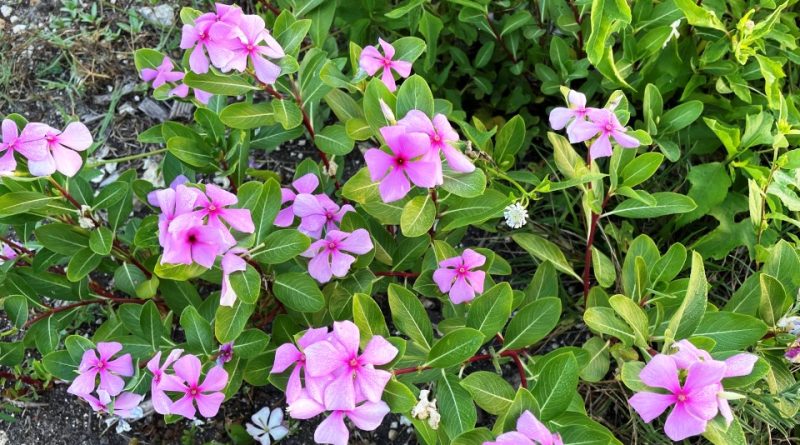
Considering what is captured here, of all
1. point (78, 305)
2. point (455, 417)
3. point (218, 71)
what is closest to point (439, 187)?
point (455, 417)

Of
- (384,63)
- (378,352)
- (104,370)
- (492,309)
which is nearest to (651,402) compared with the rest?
(492,309)

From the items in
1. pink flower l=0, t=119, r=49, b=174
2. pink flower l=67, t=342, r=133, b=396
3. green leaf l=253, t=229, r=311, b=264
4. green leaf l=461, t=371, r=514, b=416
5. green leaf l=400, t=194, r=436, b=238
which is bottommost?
pink flower l=67, t=342, r=133, b=396

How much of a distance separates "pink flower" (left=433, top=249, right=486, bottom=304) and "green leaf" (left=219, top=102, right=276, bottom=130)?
56 centimetres

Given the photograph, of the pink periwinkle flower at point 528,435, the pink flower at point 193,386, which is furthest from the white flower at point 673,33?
the pink flower at point 193,386

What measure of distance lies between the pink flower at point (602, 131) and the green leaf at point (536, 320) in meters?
0.35

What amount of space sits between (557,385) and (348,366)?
393mm

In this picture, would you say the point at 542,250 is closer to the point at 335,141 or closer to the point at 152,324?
the point at 335,141

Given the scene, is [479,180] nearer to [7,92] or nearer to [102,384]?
[102,384]

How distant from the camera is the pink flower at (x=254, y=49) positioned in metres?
1.46

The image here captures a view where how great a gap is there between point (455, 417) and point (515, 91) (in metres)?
1.29

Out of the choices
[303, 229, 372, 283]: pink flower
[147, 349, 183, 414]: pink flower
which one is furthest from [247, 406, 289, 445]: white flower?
[303, 229, 372, 283]: pink flower

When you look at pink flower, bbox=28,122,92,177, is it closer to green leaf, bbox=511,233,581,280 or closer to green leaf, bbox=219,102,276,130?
green leaf, bbox=219,102,276,130

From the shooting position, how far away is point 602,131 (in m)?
1.51

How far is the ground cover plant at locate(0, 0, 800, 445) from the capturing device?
127 cm
